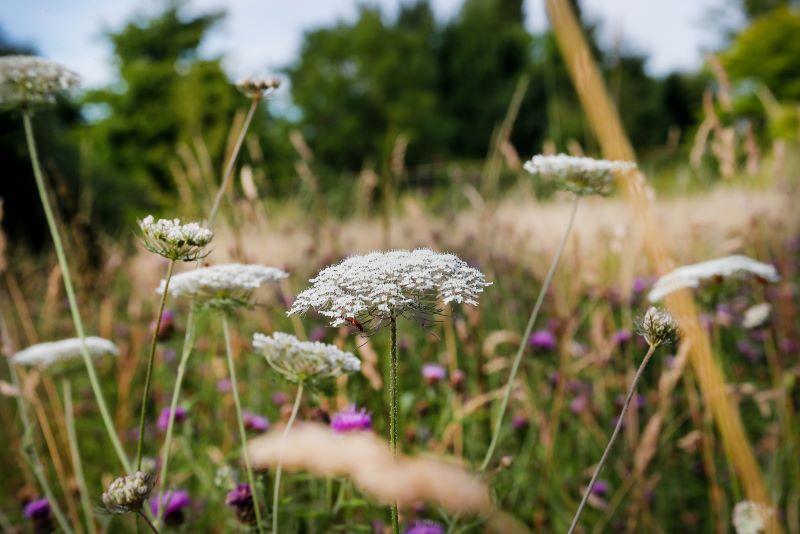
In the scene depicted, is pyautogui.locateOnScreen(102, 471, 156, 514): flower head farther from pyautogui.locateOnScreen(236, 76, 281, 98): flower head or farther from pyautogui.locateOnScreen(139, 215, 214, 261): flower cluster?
pyautogui.locateOnScreen(236, 76, 281, 98): flower head

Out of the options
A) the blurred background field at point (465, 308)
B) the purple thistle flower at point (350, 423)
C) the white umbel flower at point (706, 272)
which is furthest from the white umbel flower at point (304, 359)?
the white umbel flower at point (706, 272)

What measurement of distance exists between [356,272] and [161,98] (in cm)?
1911

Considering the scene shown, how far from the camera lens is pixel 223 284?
33.5 inches

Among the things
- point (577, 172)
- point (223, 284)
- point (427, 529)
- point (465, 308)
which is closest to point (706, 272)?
point (577, 172)

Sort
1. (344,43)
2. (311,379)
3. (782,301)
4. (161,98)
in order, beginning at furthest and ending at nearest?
(344,43), (161,98), (782,301), (311,379)

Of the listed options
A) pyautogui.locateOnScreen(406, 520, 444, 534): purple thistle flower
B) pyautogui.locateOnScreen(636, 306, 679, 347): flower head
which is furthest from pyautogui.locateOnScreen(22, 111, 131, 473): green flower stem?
pyautogui.locateOnScreen(636, 306, 679, 347): flower head

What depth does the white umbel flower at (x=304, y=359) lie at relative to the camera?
0.77m

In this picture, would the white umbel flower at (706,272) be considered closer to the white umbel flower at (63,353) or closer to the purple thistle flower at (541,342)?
the purple thistle flower at (541,342)

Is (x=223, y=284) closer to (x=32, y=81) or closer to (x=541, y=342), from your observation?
(x=32, y=81)

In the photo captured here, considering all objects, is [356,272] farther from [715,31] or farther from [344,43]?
[715,31]

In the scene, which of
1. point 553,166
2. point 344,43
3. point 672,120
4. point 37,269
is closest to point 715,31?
point 672,120

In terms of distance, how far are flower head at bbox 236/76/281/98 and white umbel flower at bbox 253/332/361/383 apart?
17.4 inches

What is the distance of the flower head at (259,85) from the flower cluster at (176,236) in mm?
342

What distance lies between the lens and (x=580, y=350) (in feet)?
7.52
